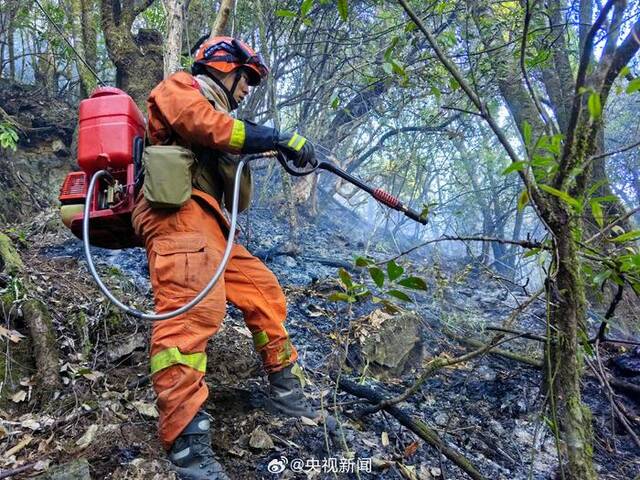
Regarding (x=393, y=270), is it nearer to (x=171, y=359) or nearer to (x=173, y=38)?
(x=171, y=359)

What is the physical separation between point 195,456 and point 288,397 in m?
0.70

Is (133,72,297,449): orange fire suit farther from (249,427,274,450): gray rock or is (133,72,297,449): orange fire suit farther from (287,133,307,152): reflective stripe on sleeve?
(249,427,274,450): gray rock

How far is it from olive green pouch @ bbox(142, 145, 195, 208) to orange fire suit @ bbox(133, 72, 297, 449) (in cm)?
10

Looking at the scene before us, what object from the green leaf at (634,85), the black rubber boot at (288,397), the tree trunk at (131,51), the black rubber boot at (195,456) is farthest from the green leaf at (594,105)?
the tree trunk at (131,51)

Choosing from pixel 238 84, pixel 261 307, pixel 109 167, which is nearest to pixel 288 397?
pixel 261 307

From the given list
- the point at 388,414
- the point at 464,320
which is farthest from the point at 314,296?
the point at 388,414

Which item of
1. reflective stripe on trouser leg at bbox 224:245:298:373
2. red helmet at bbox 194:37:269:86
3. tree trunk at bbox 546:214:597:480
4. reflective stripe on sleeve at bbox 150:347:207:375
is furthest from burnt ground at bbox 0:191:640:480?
red helmet at bbox 194:37:269:86

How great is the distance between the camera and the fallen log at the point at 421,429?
2.24 m

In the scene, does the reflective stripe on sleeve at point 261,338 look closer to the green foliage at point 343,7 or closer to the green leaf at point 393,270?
the green leaf at point 393,270

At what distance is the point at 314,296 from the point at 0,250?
8.55ft

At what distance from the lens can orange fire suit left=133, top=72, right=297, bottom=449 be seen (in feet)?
6.90

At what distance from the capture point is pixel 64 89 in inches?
320

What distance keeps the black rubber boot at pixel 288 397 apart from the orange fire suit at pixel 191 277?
0.18 ft

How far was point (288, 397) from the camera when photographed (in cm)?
266
